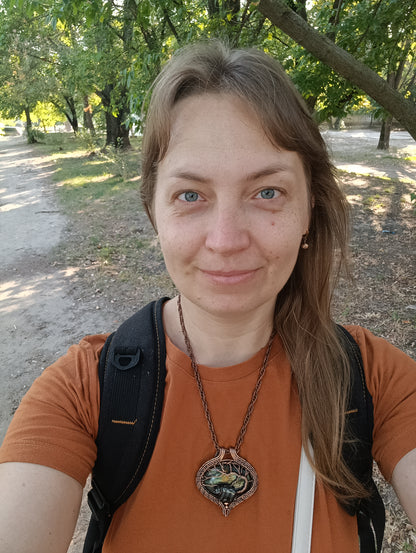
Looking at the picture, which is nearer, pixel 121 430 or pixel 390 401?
pixel 121 430

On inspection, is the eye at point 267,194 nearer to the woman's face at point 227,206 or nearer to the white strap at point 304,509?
the woman's face at point 227,206

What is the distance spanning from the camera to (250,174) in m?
1.21

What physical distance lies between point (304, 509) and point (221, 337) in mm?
606

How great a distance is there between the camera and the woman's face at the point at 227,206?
47.8 inches

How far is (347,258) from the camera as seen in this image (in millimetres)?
1853

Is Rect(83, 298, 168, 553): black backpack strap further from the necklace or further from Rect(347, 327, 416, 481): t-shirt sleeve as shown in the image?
Rect(347, 327, 416, 481): t-shirt sleeve

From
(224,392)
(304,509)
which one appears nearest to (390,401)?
(304,509)

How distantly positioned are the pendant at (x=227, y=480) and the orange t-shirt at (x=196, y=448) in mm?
21

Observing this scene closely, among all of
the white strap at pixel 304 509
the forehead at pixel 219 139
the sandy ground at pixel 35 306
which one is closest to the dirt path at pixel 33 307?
the sandy ground at pixel 35 306

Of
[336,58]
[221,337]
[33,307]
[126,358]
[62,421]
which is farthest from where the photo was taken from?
[33,307]

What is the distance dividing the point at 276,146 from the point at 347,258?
0.80m

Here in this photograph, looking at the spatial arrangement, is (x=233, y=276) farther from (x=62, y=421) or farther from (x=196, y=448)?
(x=62, y=421)

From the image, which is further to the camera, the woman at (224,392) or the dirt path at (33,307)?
the dirt path at (33,307)

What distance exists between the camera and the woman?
1188 millimetres
